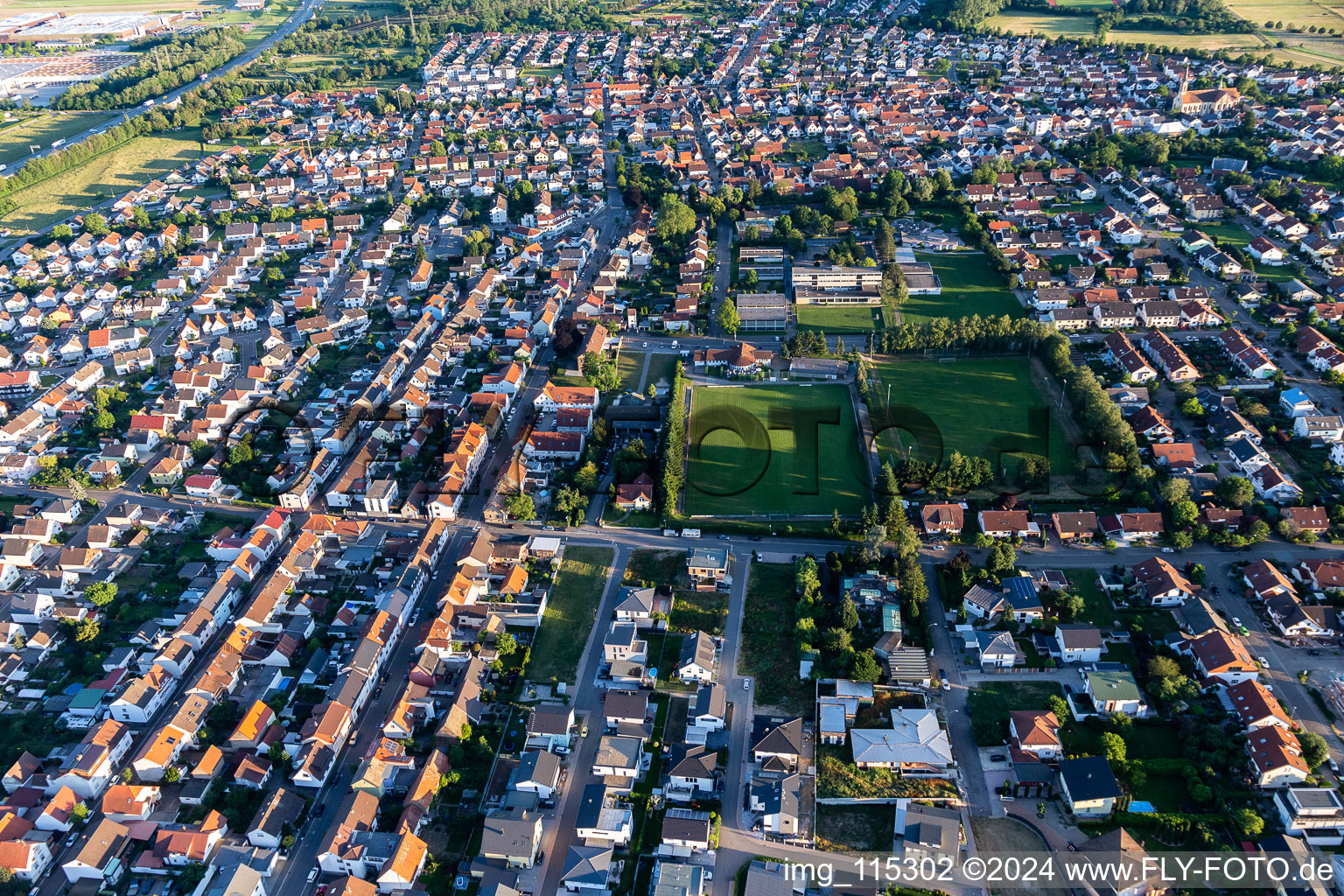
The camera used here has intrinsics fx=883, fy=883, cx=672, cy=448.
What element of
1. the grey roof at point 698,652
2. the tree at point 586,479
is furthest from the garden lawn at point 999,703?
the tree at point 586,479

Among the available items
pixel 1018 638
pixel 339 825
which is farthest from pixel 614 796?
pixel 1018 638

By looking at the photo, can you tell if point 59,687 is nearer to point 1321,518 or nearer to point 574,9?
point 1321,518

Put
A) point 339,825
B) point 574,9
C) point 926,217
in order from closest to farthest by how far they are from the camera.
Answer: point 339,825 → point 926,217 → point 574,9

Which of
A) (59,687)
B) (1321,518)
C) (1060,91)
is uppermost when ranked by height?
(1060,91)

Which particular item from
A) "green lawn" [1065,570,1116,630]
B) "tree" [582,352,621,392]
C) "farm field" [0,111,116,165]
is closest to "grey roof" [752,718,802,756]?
"green lawn" [1065,570,1116,630]

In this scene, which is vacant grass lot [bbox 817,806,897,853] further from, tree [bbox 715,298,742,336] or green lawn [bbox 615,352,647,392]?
tree [bbox 715,298,742,336]
